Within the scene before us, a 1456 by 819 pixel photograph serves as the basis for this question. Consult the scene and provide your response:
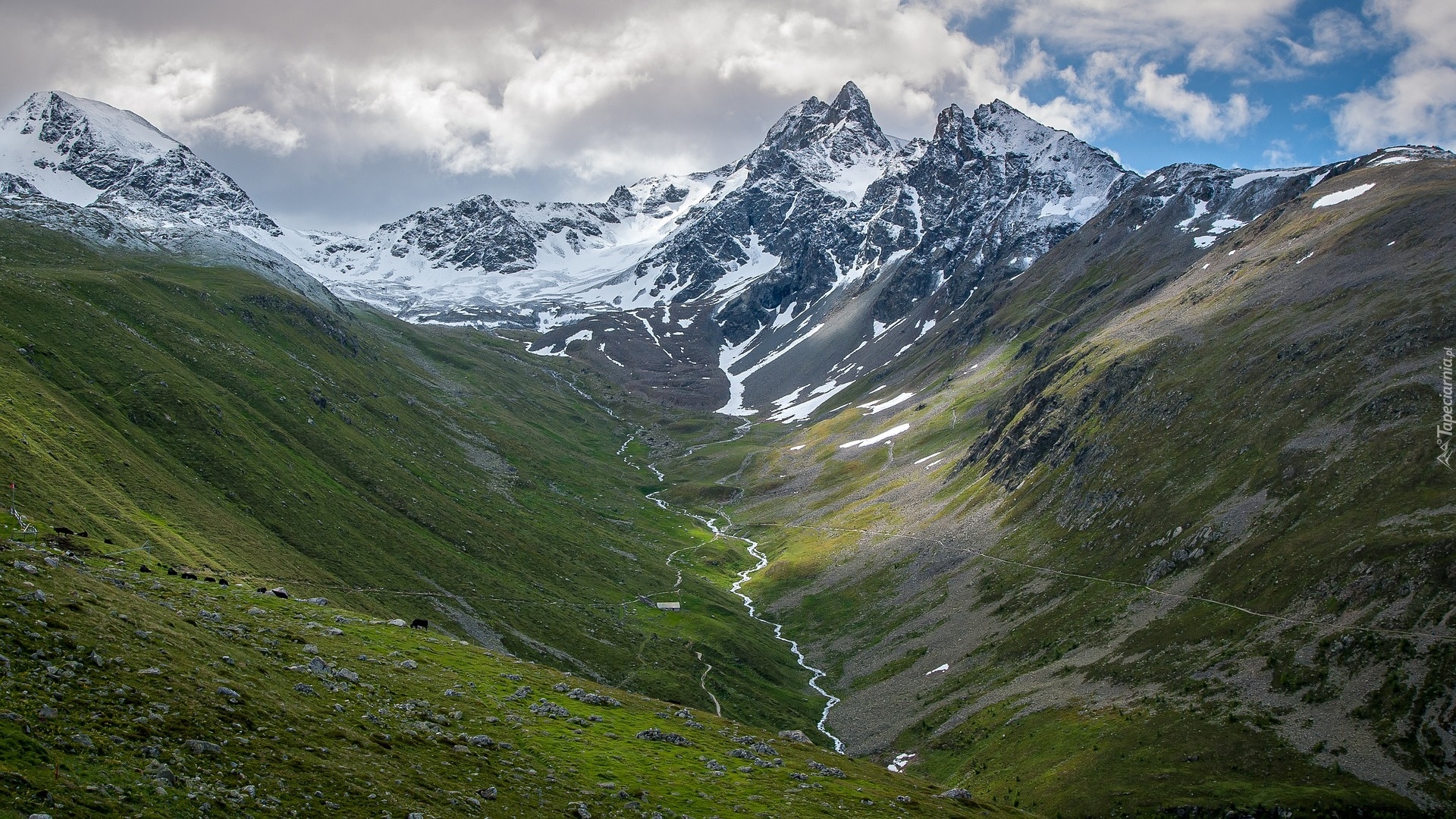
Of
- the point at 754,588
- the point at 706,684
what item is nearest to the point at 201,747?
the point at 706,684

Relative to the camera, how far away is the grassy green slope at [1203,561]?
66812 millimetres

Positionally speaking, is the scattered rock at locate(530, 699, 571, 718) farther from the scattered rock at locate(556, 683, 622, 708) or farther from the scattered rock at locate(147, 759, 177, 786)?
the scattered rock at locate(147, 759, 177, 786)

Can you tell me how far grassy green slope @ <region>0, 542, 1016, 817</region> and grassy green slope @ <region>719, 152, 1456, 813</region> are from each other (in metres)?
24.4

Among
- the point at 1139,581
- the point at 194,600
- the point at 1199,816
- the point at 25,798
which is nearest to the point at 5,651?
the point at 25,798

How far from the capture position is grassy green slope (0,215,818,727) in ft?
269

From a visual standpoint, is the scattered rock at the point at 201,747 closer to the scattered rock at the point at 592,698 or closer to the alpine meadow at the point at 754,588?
the alpine meadow at the point at 754,588

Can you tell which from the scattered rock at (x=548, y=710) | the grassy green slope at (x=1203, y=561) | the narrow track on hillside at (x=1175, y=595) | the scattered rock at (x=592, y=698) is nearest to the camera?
the scattered rock at (x=548, y=710)

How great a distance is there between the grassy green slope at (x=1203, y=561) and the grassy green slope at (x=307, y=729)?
80.0ft

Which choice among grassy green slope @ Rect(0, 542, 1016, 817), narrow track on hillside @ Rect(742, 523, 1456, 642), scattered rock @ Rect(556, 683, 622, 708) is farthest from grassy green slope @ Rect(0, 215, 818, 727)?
narrow track on hillside @ Rect(742, 523, 1456, 642)

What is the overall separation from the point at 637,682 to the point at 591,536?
229 ft

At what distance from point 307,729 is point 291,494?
82.9m

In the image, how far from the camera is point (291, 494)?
10612 centimetres

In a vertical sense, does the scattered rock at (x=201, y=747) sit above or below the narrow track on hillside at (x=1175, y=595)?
above

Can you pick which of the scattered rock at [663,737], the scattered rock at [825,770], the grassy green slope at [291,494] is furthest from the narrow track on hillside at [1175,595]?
the scattered rock at [663,737]
